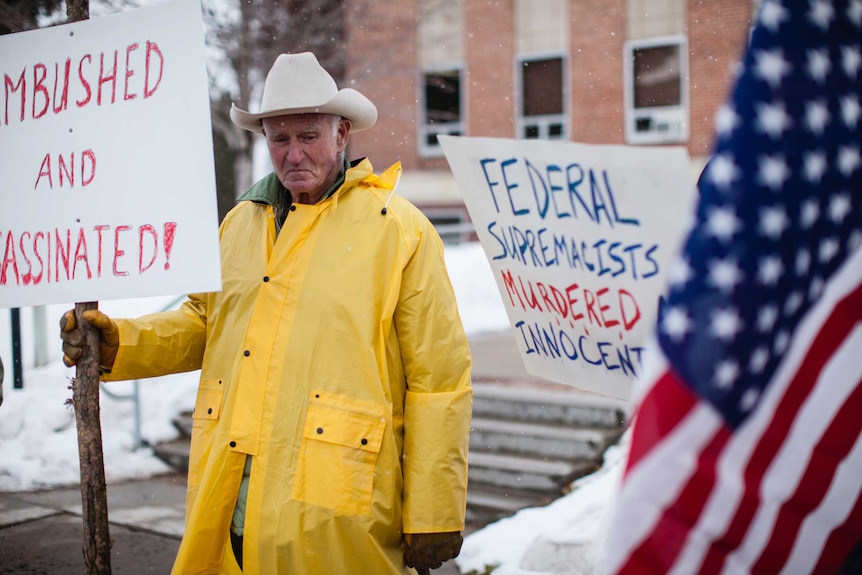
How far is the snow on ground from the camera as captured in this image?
4074 mm

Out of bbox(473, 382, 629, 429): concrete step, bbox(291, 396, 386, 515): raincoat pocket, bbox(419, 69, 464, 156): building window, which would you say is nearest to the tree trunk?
bbox(291, 396, 386, 515): raincoat pocket

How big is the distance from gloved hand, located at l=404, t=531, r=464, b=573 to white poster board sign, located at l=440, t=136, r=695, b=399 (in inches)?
22.2

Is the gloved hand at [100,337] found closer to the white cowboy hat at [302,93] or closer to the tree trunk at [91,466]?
the tree trunk at [91,466]

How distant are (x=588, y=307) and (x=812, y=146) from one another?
2.39 feet

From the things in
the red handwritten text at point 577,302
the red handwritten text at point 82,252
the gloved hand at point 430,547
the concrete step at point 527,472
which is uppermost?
the red handwritten text at point 82,252

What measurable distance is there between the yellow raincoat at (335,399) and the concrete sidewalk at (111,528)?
2.05 meters

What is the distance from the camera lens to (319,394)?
7.61 ft

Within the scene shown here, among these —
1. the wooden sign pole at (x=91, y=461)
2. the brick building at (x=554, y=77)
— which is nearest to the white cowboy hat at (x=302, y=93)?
the wooden sign pole at (x=91, y=461)

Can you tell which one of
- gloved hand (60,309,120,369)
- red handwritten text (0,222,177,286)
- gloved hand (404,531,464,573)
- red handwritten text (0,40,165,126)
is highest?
red handwritten text (0,40,165,126)

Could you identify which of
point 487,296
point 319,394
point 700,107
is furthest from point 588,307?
point 700,107

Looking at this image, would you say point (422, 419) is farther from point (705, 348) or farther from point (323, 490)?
point (705, 348)

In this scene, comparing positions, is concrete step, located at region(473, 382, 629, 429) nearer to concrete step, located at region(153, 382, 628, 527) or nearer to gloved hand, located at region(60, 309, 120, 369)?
concrete step, located at region(153, 382, 628, 527)

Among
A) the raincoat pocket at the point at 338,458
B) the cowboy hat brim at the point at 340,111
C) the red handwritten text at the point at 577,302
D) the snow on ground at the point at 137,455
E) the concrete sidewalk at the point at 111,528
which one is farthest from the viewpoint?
the concrete sidewalk at the point at 111,528

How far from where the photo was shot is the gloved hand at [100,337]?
2.50 metres
